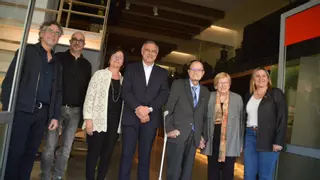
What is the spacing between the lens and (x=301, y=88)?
3230 mm

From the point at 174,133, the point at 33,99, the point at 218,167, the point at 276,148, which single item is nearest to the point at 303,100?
the point at 276,148

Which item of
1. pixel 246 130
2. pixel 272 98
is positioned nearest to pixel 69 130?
pixel 246 130

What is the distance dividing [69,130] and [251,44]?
281 inches

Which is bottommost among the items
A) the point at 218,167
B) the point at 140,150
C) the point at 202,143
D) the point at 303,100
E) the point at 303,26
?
the point at 218,167

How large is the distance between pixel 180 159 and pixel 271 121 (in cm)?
97

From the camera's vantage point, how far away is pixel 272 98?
109 inches

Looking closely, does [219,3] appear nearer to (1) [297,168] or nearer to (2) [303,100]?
(2) [303,100]

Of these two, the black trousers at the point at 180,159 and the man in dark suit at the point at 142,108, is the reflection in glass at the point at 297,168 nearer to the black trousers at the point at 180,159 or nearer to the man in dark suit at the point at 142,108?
the black trousers at the point at 180,159

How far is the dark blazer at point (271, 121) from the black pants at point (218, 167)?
1.08ft

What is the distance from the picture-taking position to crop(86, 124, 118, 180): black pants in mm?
2709

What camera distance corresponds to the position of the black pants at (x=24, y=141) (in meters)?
2.21

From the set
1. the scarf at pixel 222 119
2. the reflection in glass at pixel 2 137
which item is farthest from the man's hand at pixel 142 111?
the reflection in glass at pixel 2 137

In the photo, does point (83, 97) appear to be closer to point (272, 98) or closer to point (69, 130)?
point (69, 130)

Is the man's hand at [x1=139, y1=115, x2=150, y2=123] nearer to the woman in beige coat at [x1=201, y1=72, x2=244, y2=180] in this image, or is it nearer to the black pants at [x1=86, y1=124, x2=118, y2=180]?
the black pants at [x1=86, y1=124, x2=118, y2=180]
